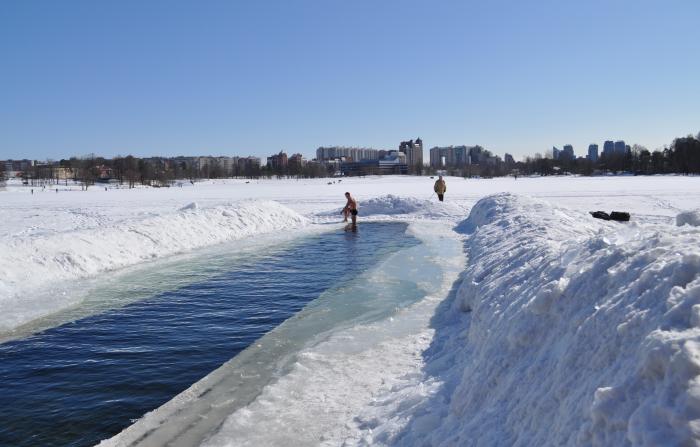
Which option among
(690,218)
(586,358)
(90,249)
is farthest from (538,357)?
(90,249)

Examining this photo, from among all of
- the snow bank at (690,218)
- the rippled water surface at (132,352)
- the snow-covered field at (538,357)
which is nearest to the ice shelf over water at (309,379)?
the snow-covered field at (538,357)

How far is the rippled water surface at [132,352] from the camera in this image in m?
5.49

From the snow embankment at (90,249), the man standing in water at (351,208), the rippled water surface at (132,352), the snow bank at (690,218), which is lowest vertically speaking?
the rippled water surface at (132,352)

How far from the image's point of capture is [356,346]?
23.5 ft

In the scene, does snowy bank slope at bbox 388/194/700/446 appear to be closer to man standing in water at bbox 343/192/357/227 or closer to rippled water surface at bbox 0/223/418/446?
rippled water surface at bbox 0/223/418/446

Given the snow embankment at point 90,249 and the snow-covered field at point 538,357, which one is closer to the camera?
the snow-covered field at point 538,357

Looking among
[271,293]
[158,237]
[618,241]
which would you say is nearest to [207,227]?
[158,237]

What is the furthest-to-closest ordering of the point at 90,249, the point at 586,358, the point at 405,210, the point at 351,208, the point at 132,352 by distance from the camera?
the point at 405,210 < the point at 351,208 < the point at 90,249 < the point at 132,352 < the point at 586,358

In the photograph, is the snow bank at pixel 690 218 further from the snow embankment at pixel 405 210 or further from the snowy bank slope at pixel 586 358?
the snow embankment at pixel 405 210

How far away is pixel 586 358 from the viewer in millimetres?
3520

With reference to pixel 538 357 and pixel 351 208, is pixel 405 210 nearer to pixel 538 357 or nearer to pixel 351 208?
pixel 351 208

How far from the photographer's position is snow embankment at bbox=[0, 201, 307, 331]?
1056cm

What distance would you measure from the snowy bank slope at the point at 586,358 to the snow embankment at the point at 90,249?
8042 millimetres

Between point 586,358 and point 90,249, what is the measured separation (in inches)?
546
